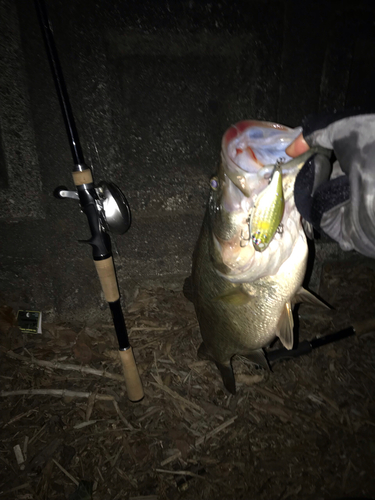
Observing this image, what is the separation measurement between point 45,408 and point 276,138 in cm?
252

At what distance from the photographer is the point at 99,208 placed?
6.29ft

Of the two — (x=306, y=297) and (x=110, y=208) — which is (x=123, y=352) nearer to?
(x=110, y=208)

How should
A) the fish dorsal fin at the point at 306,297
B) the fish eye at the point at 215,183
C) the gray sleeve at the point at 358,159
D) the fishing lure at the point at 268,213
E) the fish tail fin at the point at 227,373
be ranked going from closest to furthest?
the gray sleeve at the point at 358,159 < the fishing lure at the point at 268,213 < the fish eye at the point at 215,183 < the fish dorsal fin at the point at 306,297 < the fish tail fin at the point at 227,373

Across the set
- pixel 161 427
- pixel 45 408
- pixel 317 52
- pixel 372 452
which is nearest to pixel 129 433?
pixel 161 427

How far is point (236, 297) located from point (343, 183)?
31.2 inches

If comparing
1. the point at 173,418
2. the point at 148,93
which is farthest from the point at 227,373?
the point at 148,93

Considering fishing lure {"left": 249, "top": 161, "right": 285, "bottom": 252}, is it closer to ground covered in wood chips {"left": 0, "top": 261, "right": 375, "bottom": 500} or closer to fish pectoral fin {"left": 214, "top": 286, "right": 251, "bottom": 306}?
fish pectoral fin {"left": 214, "top": 286, "right": 251, "bottom": 306}

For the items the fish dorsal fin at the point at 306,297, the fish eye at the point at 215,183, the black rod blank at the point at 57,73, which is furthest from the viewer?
the fish dorsal fin at the point at 306,297

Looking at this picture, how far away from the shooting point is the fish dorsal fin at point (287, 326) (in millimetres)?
1628

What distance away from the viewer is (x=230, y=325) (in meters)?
1.80

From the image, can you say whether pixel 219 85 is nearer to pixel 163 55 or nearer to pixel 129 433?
pixel 163 55

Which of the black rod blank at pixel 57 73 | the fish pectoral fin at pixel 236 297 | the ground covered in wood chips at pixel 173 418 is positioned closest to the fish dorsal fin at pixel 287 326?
the fish pectoral fin at pixel 236 297

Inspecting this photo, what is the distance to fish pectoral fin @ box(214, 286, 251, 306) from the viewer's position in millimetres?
1630

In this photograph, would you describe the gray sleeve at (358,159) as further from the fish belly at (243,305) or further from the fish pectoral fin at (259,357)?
the fish pectoral fin at (259,357)
